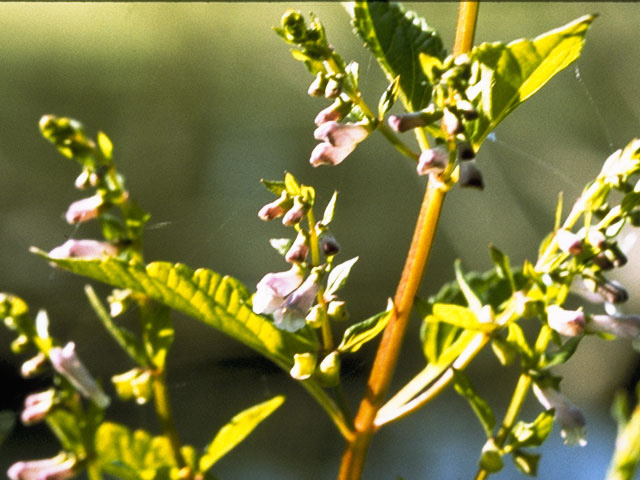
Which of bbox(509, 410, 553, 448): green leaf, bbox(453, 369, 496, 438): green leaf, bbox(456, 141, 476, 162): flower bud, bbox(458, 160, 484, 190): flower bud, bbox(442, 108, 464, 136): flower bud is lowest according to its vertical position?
bbox(509, 410, 553, 448): green leaf

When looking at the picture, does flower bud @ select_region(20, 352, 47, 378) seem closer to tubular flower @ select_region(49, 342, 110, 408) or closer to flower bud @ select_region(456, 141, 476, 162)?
tubular flower @ select_region(49, 342, 110, 408)

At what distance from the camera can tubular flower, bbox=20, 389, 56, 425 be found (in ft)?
1.51

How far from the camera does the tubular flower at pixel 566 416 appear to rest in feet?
1.61

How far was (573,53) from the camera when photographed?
430mm

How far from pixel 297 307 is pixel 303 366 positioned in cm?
3

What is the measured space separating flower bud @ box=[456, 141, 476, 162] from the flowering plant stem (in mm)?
28

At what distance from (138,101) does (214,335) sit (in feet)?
2.32

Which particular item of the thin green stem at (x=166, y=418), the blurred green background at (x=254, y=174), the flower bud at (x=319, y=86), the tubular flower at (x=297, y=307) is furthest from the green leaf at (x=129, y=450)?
the blurred green background at (x=254, y=174)

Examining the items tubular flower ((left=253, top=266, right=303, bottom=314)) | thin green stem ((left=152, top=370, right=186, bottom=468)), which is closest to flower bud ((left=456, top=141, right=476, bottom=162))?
tubular flower ((left=253, top=266, right=303, bottom=314))

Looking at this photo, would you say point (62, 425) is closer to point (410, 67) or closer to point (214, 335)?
point (410, 67)

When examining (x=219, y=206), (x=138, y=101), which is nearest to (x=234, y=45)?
(x=138, y=101)

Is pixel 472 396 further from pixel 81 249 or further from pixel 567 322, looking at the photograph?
pixel 81 249

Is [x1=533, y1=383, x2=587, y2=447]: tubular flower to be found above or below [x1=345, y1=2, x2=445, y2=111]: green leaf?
below

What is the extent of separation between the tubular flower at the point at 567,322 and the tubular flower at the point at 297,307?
0.40 feet
